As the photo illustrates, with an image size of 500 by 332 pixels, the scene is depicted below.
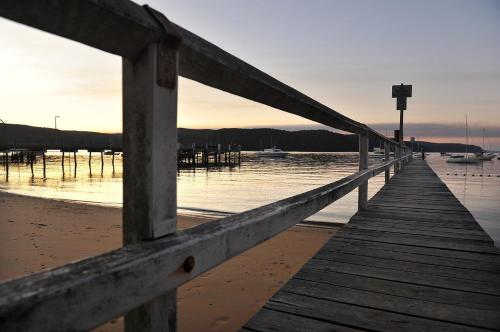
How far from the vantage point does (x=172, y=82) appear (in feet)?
3.75

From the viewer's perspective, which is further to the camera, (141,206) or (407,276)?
(407,276)

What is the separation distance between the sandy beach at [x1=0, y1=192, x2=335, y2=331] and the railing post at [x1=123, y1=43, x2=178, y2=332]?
11.5 feet

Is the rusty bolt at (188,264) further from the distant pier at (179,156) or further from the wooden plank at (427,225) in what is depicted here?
the distant pier at (179,156)

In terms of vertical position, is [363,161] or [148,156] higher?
[148,156]

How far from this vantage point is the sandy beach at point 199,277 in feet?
15.6

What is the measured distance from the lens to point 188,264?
117 cm

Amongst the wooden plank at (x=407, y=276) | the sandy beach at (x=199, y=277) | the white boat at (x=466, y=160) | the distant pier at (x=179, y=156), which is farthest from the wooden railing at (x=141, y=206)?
the white boat at (x=466, y=160)

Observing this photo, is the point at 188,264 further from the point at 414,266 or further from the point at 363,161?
the point at 363,161

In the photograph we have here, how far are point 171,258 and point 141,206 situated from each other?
7.2 inches

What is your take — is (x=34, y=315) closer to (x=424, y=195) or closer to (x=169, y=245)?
(x=169, y=245)

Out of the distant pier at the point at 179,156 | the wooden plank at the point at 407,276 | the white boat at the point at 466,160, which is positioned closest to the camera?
the wooden plank at the point at 407,276

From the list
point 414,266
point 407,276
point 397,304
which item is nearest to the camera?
point 397,304

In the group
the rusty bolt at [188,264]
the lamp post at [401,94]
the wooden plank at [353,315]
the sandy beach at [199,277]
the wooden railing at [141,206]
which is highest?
the lamp post at [401,94]

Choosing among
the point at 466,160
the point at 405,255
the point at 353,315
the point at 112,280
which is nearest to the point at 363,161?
the point at 405,255
